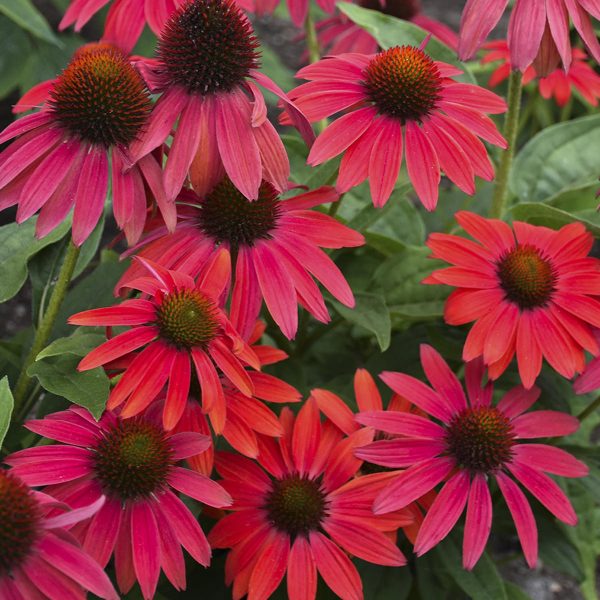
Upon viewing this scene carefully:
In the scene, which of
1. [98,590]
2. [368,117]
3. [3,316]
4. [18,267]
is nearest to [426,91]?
[368,117]

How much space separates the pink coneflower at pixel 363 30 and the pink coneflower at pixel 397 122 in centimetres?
63

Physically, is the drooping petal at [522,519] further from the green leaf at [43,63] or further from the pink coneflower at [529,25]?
the green leaf at [43,63]

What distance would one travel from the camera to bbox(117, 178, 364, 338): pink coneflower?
116 centimetres

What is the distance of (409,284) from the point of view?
4.98 feet

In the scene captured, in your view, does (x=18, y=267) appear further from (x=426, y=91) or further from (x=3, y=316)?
(x=3, y=316)

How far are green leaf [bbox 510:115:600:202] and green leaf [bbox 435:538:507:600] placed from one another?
26.7 inches

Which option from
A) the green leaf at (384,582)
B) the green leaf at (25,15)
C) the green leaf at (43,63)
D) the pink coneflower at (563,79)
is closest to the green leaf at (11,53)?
the green leaf at (43,63)

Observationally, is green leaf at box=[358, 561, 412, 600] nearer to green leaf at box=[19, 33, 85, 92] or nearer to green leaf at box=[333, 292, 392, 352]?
green leaf at box=[333, 292, 392, 352]

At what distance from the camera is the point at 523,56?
4.01ft

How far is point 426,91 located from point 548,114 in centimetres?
149

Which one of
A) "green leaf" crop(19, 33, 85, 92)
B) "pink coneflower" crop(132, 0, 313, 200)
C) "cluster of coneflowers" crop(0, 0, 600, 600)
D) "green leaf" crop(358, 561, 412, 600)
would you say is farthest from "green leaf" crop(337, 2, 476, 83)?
"green leaf" crop(19, 33, 85, 92)

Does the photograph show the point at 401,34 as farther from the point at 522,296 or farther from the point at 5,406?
the point at 5,406

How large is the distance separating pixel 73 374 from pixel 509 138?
775 mm

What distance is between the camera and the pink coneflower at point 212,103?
1.11m
